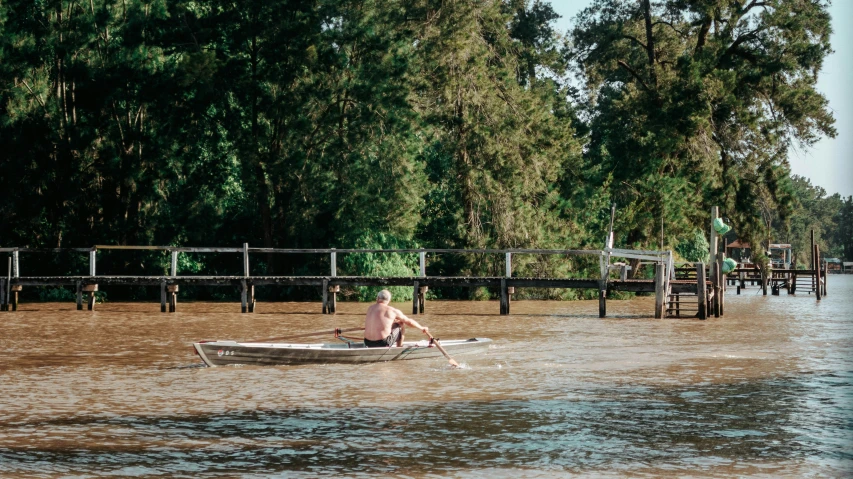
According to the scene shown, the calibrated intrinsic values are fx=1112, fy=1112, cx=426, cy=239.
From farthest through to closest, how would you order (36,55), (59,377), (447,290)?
(447,290) → (36,55) → (59,377)

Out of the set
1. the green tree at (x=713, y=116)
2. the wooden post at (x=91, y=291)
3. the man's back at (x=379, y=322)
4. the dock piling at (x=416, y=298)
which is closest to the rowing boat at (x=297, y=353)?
the man's back at (x=379, y=322)

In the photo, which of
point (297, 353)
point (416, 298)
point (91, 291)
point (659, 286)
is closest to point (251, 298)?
point (91, 291)

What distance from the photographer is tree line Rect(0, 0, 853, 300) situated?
3984 centimetres

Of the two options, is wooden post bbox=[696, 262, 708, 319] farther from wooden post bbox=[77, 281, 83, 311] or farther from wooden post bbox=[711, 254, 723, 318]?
wooden post bbox=[77, 281, 83, 311]

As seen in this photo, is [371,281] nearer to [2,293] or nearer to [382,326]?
[2,293]

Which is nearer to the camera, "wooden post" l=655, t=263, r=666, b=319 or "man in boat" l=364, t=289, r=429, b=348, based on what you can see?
"man in boat" l=364, t=289, r=429, b=348

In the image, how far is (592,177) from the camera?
4672cm

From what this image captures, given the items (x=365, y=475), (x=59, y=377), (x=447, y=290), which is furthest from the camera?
(x=447, y=290)

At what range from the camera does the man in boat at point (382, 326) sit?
18.9m

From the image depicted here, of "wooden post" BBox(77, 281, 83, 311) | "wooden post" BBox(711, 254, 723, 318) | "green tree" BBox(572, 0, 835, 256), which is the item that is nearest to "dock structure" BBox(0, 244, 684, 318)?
"wooden post" BBox(77, 281, 83, 311)

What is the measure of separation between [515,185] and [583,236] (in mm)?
5860

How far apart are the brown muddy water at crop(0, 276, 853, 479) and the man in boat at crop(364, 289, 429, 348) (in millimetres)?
419

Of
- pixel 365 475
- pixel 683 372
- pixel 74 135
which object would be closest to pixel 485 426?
pixel 365 475

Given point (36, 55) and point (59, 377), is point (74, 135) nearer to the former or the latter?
point (36, 55)
